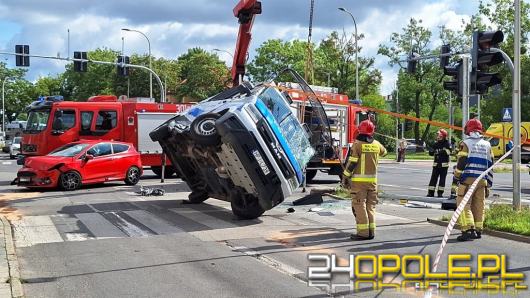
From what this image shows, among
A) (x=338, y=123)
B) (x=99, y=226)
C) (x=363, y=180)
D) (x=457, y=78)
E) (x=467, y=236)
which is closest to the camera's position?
(x=467, y=236)

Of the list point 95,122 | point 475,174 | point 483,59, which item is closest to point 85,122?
point 95,122

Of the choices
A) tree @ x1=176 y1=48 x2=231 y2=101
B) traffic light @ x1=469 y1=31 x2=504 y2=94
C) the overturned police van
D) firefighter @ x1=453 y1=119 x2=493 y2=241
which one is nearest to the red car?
the overturned police van

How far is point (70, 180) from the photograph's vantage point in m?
17.0

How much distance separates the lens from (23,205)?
1367 centimetres

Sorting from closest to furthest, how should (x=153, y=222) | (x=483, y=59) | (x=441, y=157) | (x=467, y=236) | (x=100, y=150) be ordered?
(x=467, y=236) < (x=483, y=59) < (x=153, y=222) < (x=441, y=157) < (x=100, y=150)

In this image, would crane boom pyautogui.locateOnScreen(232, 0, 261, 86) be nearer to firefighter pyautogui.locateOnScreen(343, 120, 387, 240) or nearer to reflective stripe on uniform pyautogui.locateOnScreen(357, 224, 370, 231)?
firefighter pyautogui.locateOnScreen(343, 120, 387, 240)

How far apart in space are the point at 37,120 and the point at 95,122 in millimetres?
1943

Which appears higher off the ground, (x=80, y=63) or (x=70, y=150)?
(x=80, y=63)

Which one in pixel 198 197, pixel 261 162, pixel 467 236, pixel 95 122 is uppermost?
pixel 95 122

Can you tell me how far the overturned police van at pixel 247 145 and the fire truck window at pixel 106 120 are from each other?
32.6ft

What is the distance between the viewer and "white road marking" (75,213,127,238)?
9.77 m

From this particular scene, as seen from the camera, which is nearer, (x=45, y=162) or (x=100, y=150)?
(x=45, y=162)

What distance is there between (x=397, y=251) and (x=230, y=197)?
407 cm

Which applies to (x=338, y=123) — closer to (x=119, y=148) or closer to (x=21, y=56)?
(x=119, y=148)
